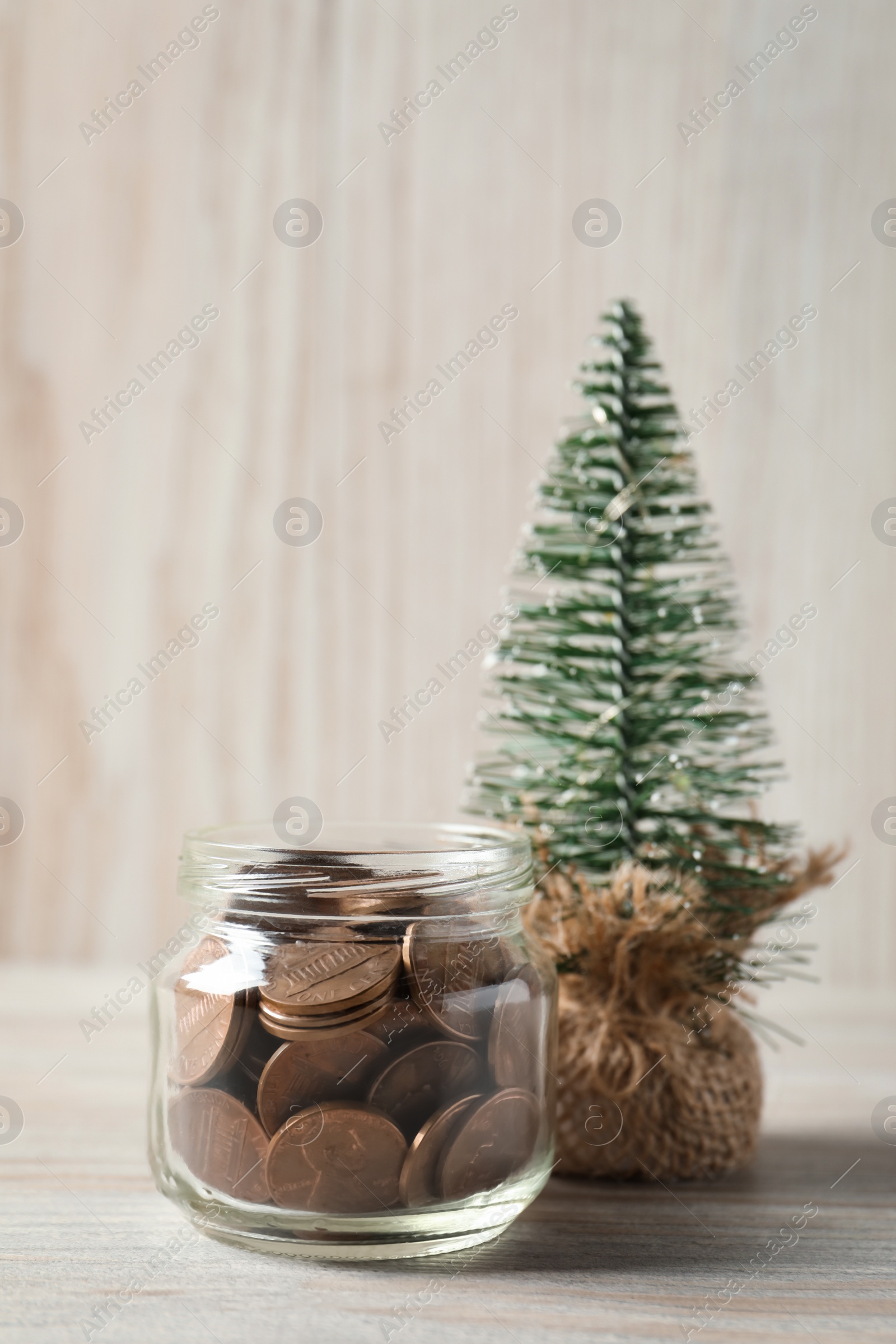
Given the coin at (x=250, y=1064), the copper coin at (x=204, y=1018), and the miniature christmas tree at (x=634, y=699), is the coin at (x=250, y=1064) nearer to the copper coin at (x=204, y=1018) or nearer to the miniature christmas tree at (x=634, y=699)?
the copper coin at (x=204, y=1018)

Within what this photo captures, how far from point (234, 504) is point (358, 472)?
5.1 inches

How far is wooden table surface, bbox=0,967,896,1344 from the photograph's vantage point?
1.59 feet

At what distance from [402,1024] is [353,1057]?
1.0 inches

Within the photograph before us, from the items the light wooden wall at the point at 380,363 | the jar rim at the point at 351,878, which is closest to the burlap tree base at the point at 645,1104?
the jar rim at the point at 351,878

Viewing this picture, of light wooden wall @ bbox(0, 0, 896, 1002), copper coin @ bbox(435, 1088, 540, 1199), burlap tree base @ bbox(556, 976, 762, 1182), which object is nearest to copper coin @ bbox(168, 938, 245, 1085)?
copper coin @ bbox(435, 1088, 540, 1199)

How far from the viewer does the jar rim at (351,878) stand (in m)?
0.56

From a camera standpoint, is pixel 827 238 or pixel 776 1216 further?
pixel 827 238

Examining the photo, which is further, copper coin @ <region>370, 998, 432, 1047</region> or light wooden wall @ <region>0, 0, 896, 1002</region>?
light wooden wall @ <region>0, 0, 896, 1002</region>

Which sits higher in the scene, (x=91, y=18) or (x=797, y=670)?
(x=91, y=18)

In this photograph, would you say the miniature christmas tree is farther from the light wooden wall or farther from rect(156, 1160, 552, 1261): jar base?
the light wooden wall

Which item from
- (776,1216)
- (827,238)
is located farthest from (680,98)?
(776,1216)

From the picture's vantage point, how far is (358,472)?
3.85 feet

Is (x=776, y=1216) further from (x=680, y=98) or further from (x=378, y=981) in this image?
(x=680, y=98)

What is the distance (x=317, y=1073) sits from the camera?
0.52 meters
